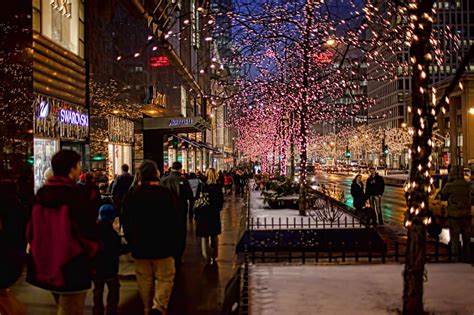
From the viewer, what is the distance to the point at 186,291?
898 centimetres

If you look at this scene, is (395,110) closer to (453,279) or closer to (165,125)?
(165,125)

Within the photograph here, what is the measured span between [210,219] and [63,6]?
10548 mm

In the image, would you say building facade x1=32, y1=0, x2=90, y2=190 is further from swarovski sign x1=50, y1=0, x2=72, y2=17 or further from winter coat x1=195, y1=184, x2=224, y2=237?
winter coat x1=195, y1=184, x2=224, y2=237

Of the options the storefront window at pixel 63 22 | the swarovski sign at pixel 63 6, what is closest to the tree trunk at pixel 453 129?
the storefront window at pixel 63 22

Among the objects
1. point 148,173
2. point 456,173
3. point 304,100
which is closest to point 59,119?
point 304,100

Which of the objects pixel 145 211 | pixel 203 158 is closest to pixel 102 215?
pixel 145 211

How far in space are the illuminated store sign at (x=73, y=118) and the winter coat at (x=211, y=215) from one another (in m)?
8.36

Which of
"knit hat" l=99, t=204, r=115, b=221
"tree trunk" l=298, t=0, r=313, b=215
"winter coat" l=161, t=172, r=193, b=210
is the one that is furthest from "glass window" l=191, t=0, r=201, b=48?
"knit hat" l=99, t=204, r=115, b=221

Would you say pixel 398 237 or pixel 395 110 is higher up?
pixel 395 110

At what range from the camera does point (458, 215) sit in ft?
36.0

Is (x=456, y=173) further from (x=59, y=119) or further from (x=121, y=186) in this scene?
(x=59, y=119)

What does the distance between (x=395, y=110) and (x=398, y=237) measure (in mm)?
122056

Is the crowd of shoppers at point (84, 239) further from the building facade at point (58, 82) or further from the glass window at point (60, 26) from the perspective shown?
the glass window at point (60, 26)

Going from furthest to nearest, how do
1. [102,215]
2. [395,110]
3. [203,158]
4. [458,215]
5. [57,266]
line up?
1. [395,110]
2. [203,158]
3. [458,215]
4. [102,215]
5. [57,266]
